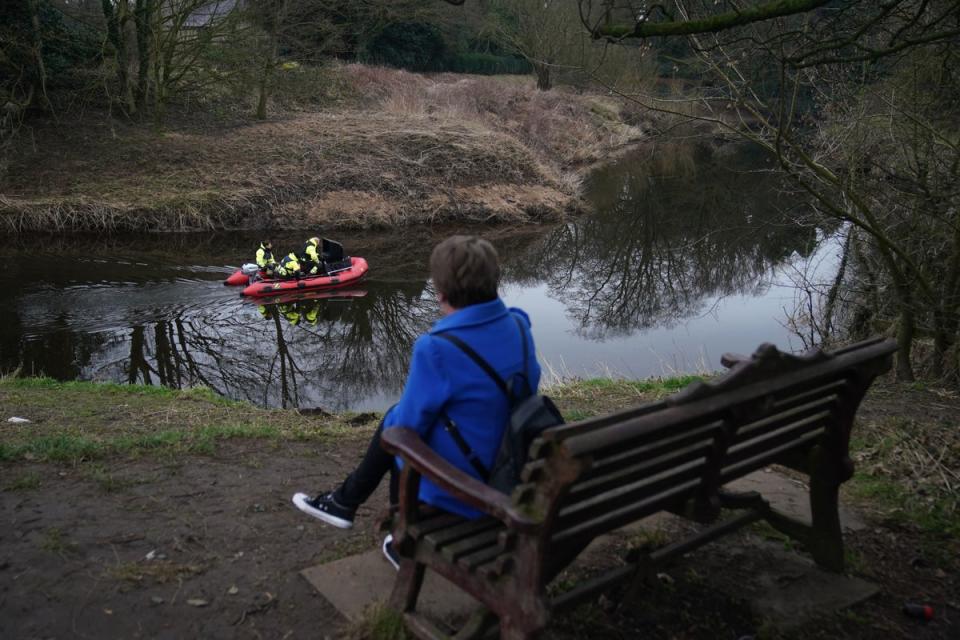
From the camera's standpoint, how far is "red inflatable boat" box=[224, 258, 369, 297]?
632 inches

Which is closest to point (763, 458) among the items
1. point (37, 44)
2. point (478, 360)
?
point (478, 360)

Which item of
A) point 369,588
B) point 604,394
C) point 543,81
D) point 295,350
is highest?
point 543,81

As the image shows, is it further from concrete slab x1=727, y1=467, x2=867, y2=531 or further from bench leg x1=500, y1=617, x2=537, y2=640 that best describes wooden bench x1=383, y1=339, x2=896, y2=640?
concrete slab x1=727, y1=467, x2=867, y2=531

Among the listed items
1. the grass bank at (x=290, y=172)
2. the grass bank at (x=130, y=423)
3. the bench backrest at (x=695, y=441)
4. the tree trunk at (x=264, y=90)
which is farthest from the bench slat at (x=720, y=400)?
the tree trunk at (x=264, y=90)

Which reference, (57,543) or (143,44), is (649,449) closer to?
(57,543)

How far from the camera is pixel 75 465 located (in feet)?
15.8

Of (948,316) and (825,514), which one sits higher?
(948,316)

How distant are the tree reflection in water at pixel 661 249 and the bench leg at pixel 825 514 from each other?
24.9 feet

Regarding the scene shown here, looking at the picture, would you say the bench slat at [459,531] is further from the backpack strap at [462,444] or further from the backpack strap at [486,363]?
the backpack strap at [486,363]

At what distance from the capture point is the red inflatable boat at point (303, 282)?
16047 mm

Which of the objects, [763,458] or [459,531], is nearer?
[459,531]

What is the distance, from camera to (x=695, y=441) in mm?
2803

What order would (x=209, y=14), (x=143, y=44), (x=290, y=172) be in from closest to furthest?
(x=143, y=44) → (x=209, y=14) → (x=290, y=172)

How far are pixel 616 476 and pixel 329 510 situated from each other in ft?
5.00
